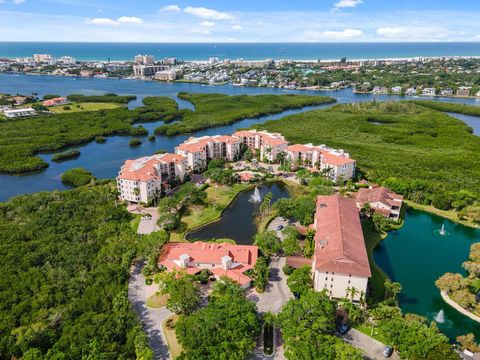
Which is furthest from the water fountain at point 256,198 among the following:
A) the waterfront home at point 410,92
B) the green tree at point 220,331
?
the waterfront home at point 410,92

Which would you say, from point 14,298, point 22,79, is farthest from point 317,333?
point 22,79

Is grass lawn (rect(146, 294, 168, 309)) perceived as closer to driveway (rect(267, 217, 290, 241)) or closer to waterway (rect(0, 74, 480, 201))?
driveway (rect(267, 217, 290, 241))

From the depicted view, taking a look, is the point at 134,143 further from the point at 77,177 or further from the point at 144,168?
the point at 144,168

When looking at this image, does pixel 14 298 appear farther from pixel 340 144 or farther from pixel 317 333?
pixel 340 144

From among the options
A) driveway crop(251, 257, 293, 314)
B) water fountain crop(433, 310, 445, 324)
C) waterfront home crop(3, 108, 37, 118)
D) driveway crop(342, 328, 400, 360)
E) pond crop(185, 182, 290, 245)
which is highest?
waterfront home crop(3, 108, 37, 118)

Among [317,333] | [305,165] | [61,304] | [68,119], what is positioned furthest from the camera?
[68,119]

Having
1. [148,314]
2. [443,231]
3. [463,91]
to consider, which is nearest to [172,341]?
[148,314]

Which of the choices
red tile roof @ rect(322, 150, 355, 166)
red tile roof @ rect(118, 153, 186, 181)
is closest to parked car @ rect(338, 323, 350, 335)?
red tile roof @ rect(118, 153, 186, 181)

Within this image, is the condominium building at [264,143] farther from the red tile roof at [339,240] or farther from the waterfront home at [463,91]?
the waterfront home at [463,91]
